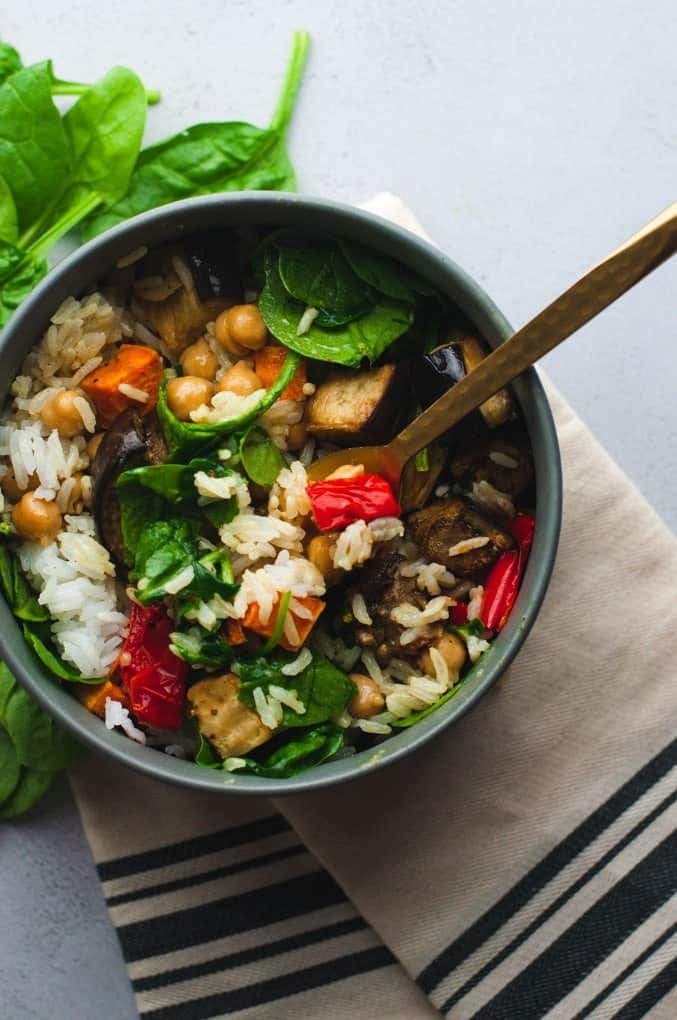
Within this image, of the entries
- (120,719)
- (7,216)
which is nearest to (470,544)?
(120,719)

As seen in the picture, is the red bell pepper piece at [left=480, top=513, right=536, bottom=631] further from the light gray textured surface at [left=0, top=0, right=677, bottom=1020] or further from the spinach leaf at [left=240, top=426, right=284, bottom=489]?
the light gray textured surface at [left=0, top=0, right=677, bottom=1020]

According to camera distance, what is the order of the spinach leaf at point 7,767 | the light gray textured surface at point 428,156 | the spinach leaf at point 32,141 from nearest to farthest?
the spinach leaf at point 32,141 < the spinach leaf at point 7,767 < the light gray textured surface at point 428,156

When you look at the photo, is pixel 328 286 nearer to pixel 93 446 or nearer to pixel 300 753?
pixel 93 446

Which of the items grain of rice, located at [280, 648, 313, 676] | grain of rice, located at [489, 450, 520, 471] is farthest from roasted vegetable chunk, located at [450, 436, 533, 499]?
grain of rice, located at [280, 648, 313, 676]

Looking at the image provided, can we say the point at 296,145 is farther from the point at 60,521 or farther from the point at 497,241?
the point at 60,521

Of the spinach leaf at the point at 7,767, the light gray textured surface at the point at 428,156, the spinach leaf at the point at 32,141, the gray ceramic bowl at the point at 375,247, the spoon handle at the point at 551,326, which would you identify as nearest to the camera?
the spoon handle at the point at 551,326

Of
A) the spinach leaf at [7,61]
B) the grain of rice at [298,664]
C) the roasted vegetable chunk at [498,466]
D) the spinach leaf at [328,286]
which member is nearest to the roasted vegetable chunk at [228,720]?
the grain of rice at [298,664]

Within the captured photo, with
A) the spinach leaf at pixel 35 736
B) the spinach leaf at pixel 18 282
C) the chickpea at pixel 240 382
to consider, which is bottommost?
the spinach leaf at pixel 35 736

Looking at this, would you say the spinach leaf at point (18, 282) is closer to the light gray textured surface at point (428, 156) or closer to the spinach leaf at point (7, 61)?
the spinach leaf at point (7, 61)
